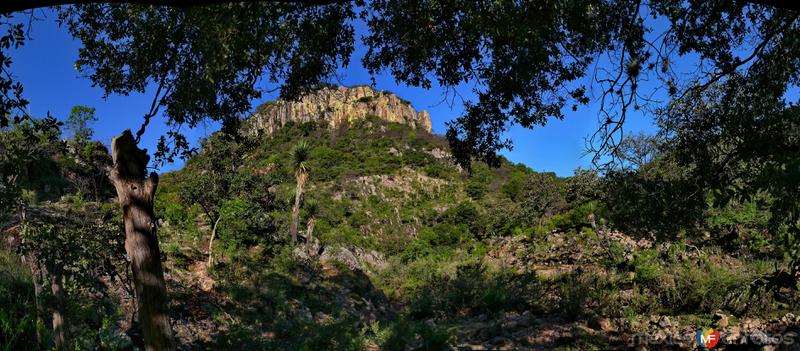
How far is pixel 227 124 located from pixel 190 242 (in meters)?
15.0

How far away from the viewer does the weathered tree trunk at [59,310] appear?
261 inches

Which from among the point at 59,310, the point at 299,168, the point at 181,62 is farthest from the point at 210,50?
the point at 299,168

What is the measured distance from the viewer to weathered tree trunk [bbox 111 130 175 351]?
475cm

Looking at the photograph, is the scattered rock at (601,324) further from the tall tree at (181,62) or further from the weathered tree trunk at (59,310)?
the weathered tree trunk at (59,310)

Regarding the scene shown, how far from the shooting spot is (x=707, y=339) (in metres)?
6.80

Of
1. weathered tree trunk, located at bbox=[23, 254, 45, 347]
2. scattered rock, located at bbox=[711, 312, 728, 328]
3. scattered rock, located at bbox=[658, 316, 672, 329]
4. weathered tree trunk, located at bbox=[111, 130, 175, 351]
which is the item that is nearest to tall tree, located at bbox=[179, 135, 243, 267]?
weathered tree trunk, located at bbox=[23, 254, 45, 347]

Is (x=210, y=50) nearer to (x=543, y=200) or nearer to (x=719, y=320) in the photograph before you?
(x=719, y=320)

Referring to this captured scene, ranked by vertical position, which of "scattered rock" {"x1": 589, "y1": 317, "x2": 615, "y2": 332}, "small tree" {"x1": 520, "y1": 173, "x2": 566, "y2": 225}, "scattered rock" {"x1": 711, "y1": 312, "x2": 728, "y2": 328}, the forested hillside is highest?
"small tree" {"x1": 520, "y1": 173, "x2": 566, "y2": 225}

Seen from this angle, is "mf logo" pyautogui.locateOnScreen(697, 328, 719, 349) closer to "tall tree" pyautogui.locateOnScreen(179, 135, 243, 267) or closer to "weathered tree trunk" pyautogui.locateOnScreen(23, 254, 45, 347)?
"weathered tree trunk" pyautogui.locateOnScreen(23, 254, 45, 347)

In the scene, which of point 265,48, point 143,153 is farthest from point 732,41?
point 143,153

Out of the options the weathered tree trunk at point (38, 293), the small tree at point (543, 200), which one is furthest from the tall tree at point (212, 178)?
the small tree at point (543, 200)

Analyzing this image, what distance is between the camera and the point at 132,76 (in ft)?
21.5

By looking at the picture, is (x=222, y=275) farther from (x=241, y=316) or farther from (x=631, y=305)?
(x=631, y=305)

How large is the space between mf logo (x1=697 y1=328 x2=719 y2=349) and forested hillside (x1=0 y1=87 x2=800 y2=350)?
0.21 meters
